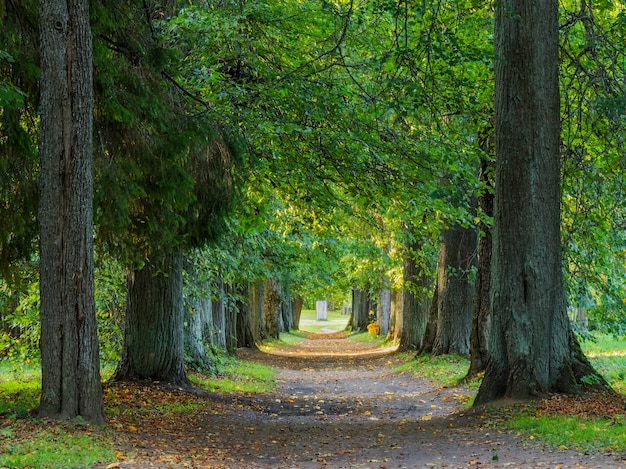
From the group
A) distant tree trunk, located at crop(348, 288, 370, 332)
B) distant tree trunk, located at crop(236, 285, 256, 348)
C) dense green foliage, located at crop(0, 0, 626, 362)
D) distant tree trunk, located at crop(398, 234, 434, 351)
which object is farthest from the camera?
distant tree trunk, located at crop(348, 288, 370, 332)

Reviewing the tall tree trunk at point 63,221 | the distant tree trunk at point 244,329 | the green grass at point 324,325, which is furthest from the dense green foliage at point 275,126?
the green grass at point 324,325

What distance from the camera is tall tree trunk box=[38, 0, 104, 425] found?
27.0 ft

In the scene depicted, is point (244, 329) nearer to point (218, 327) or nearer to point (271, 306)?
point (218, 327)

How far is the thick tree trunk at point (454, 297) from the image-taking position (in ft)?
65.1

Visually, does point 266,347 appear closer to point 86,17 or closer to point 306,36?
point 306,36

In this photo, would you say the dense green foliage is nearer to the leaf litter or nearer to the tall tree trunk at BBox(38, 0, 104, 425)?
the tall tree trunk at BBox(38, 0, 104, 425)

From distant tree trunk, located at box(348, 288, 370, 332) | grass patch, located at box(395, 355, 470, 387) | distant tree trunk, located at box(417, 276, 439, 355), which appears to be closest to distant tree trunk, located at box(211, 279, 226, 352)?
grass patch, located at box(395, 355, 470, 387)

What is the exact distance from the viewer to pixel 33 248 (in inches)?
396

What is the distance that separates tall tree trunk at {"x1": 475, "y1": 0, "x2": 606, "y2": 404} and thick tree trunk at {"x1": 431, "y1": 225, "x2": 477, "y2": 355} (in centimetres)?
922

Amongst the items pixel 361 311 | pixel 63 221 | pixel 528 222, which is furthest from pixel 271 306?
pixel 63 221

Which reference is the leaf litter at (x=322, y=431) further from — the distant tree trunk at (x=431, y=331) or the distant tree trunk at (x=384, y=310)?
the distant tree trunk at (x=384, y=310)

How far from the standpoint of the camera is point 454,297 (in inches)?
792

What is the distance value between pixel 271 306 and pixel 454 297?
63.7ft

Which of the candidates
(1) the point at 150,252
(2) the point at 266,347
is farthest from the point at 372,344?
(1) the point at 150,252
